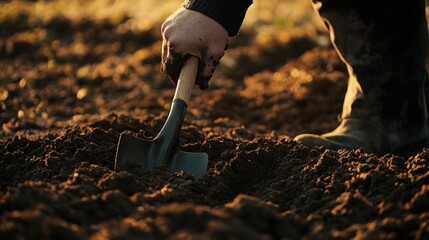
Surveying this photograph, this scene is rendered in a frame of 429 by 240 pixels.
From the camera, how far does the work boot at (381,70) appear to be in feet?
10.1

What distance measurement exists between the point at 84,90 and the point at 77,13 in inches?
145

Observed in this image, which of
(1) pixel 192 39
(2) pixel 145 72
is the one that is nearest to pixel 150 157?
(1) pixel 192 39

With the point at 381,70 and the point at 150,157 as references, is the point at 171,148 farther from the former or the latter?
the point at 381,70

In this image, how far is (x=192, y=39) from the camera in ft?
8.27

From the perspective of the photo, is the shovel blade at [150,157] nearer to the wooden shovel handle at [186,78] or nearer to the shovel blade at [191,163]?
the shovel blade at [191,163]

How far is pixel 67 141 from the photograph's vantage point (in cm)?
281

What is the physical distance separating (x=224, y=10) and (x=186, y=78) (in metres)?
0.37

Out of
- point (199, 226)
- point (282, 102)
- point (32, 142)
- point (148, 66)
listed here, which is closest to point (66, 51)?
point (148, 66)

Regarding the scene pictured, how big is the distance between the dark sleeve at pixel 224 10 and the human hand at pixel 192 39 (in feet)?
0.06

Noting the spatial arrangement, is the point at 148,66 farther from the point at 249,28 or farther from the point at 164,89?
the point at 249,28

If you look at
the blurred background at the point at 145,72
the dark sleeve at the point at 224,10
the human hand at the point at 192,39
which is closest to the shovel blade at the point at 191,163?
the human hand at the point at 192,39

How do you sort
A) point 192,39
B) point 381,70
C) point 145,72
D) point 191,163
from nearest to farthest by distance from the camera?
1. point 192,39
2. point 191,163
3. point 381,70
4. point 145,72

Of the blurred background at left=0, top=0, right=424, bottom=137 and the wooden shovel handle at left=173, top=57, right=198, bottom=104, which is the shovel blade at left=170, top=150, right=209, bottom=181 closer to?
the wooden shovel handle at left=173, top=57, right=198, bottom=104

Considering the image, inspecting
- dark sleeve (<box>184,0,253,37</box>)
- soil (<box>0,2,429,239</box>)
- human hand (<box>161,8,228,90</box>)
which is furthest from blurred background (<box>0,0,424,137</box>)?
dark sleeve (<box>184,0,253,37</box>)
